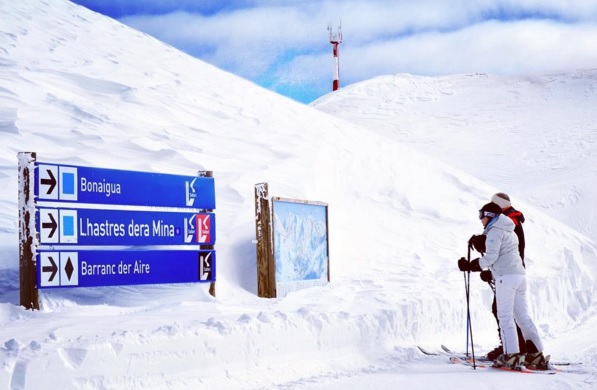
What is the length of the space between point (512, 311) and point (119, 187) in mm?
5032

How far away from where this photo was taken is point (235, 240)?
1209 cm

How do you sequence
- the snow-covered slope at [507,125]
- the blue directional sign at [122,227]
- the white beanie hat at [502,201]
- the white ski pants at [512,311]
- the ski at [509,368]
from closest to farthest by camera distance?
the ski at [509,368]
the white ski pants at [512,311]
the white beanie hat at [502,201]
the blue directional sign at [122,227]
the snow-covered slope at [507,125]

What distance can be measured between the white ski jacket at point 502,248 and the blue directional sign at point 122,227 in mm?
4228

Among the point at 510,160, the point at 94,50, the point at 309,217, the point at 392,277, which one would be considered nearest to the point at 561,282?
the point at 392,277

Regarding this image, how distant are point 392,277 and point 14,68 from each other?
32.1 feet

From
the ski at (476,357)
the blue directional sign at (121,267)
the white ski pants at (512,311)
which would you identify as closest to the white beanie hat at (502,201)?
the white ski pants at (512,311)

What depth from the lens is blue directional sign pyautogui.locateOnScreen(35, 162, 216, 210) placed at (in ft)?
28.1

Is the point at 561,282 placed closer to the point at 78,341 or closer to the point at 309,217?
the point at 309,217

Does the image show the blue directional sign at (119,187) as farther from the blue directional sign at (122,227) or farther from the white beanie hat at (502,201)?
the white beanie hat at (502,201)

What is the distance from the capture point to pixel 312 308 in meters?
9.34

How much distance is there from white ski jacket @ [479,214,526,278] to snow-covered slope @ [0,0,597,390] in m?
1.25

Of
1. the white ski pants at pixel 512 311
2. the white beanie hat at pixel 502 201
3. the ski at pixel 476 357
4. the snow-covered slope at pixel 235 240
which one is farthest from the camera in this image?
the white beanie hat at pixel 502 201

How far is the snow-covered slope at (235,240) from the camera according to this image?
707cm

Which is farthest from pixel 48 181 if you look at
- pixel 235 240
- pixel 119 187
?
pixel 235 240
